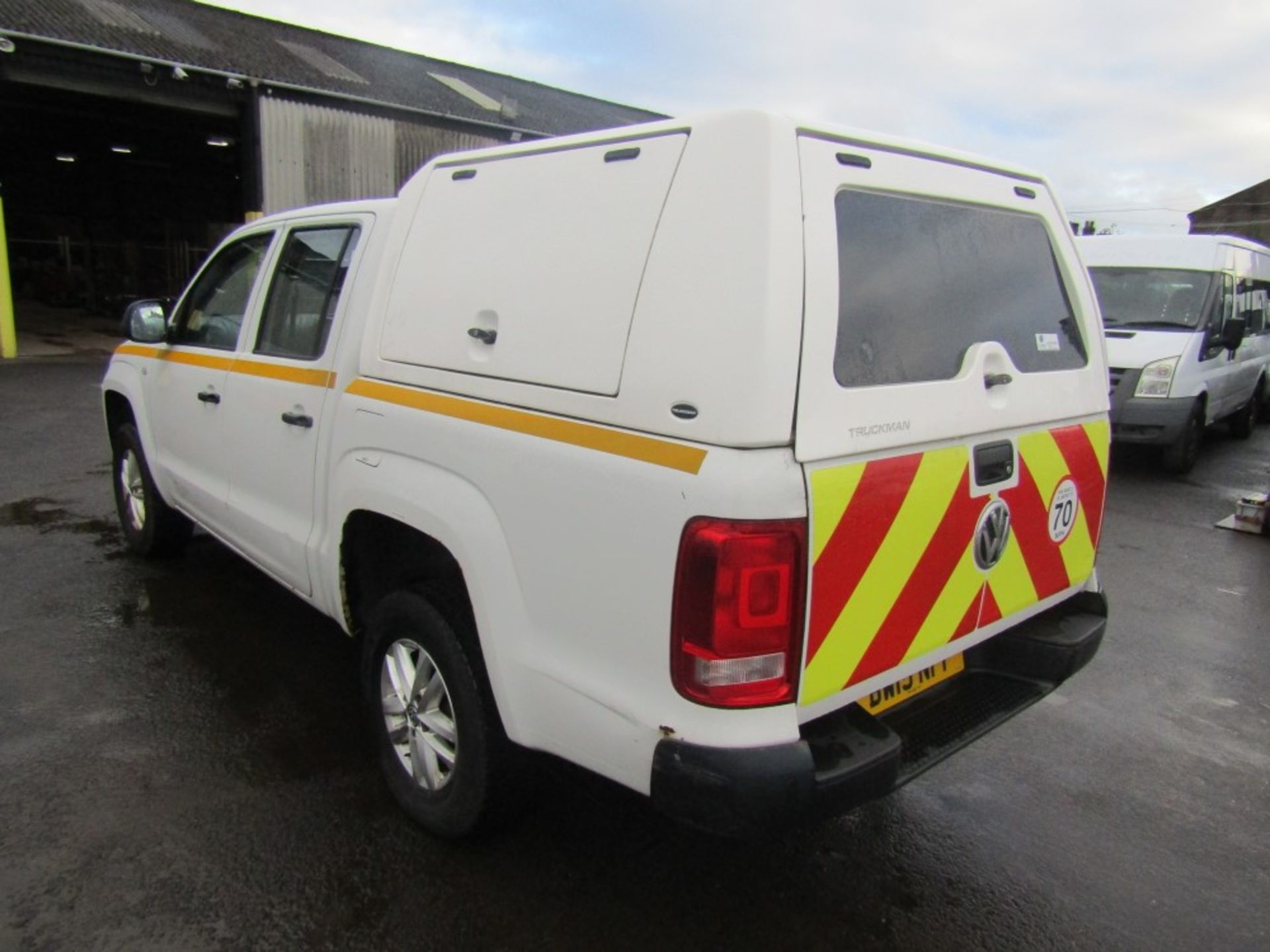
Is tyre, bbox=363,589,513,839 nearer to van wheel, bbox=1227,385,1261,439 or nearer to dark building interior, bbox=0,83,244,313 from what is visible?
van wheel, bbox=1227,385,1261,439

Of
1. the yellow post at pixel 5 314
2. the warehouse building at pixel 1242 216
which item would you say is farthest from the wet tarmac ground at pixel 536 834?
the warehouse building at pixel 1242 216

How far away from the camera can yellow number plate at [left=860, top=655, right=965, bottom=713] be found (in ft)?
7.46

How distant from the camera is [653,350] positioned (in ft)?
6.39

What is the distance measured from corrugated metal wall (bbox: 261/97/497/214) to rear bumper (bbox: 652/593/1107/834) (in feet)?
46.8

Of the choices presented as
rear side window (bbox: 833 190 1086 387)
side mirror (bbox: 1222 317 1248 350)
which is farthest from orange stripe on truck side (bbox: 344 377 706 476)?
side mirror (bbox: 1222 317 1248 350)

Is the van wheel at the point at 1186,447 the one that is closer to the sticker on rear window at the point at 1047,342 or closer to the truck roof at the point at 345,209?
the sticker on rear window at the point at 1047,342

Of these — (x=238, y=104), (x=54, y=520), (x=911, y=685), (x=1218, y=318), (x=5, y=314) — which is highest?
(x=238, y=104)

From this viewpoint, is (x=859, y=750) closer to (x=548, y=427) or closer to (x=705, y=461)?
(x=705, y=461)

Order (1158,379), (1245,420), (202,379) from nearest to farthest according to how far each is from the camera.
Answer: (202,379) → (1158,379) → (1245,420)

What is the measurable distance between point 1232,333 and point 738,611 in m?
9.07

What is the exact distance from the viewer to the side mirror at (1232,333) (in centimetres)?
867

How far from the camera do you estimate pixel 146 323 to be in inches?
169

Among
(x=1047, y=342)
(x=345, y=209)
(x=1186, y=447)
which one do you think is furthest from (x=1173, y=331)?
(x=345, y=209)

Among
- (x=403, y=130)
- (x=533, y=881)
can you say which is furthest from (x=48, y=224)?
(x=533, y=881)
